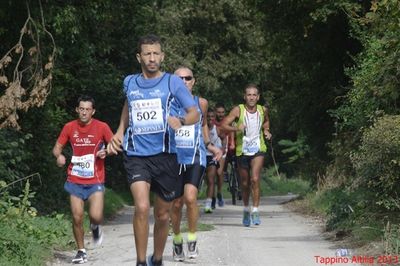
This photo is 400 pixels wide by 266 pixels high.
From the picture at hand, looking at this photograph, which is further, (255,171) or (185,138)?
(255,171)

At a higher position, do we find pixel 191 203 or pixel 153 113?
pixel 153 113

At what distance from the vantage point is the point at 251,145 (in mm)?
13719

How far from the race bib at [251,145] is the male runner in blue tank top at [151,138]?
563 centimetres

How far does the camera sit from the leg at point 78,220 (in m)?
10.3

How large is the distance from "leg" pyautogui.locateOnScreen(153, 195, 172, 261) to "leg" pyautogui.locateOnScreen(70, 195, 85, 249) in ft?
7.16

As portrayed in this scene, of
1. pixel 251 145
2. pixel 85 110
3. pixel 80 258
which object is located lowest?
pixel 80 258

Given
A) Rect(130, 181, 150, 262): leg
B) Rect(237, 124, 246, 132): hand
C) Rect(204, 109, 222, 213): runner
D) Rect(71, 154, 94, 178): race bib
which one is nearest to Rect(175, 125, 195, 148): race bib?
Rect(71, 154, 94, 178): race bib

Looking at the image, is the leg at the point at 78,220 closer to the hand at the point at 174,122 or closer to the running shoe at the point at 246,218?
the hand at the point at 174,122

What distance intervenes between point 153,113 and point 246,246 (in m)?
3.64

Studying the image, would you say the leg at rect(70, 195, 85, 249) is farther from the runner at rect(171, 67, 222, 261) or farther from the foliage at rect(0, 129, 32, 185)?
the foliage at rect(0, 129, 32, 185)

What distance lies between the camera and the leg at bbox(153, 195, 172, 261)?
805 cm

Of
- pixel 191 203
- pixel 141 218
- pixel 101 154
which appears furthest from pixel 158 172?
pixel 101 154

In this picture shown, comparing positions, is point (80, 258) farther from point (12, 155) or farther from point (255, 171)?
point (255, 171)

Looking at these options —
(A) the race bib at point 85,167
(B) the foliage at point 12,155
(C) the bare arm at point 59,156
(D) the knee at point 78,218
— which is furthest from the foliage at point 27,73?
(D) the knee at point 78,218
